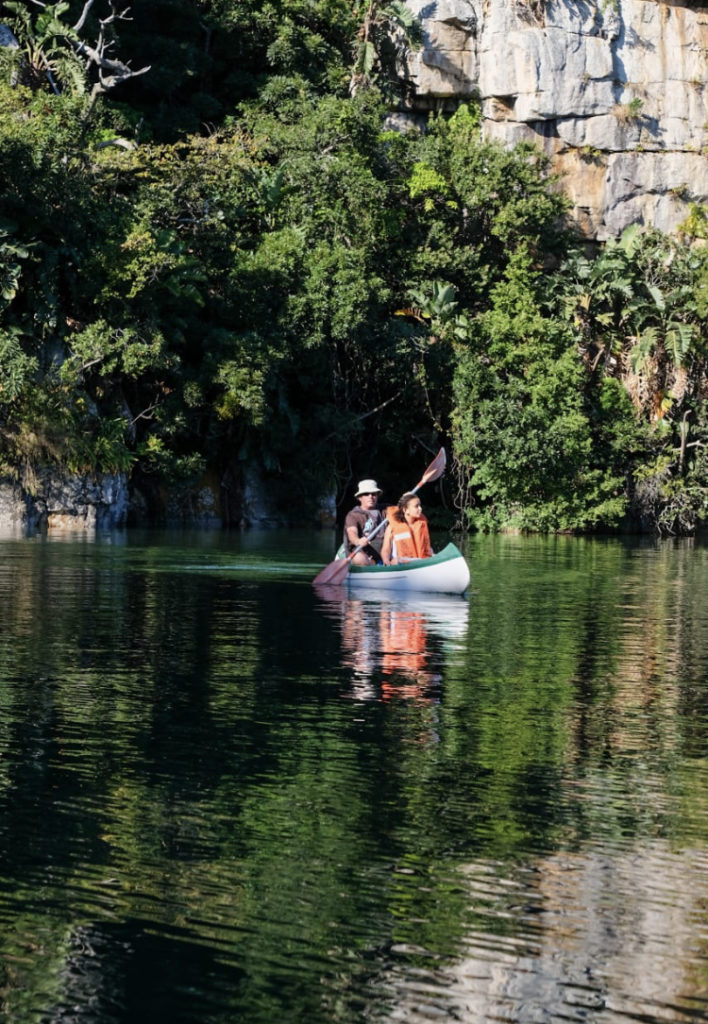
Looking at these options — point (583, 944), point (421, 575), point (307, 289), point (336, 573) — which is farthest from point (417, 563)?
point (307, 289)

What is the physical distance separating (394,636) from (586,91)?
40817mm

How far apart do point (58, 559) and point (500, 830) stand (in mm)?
21369

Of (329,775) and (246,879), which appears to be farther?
(329,775)

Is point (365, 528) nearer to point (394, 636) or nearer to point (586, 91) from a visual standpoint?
point (394, 636)

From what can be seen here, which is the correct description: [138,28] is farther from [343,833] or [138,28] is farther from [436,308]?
[343,833]

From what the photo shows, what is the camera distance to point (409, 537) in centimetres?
2330

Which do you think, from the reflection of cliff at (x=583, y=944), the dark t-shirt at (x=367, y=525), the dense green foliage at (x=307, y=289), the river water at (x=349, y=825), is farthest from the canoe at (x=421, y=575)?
the dense green foliage at (x=307, y=289)

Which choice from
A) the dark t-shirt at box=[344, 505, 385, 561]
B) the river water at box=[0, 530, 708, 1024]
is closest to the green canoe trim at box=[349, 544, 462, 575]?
the dark t-shirt at box=[344, 505, 385, 561]

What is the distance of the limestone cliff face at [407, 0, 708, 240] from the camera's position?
54344 millimetres

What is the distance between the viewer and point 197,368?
43.8 meters

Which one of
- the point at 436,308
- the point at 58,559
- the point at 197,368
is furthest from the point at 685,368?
the point at 58,559

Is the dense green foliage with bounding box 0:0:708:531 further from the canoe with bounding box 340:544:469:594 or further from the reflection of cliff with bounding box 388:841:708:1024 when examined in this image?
the reflection of cliff with bounding box 388:841:708:1024

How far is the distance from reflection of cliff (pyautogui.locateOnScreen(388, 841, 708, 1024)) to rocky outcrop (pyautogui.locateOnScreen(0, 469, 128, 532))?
33.4m

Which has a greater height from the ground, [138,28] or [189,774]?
[138,28]
